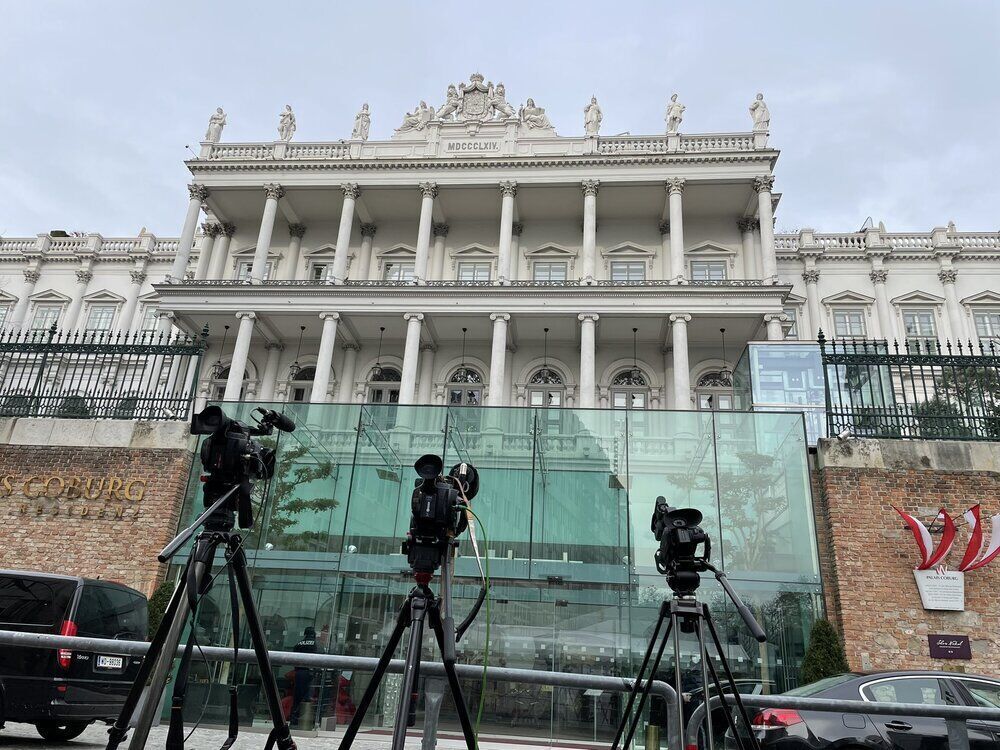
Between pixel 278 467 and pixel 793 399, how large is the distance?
32.7 ft

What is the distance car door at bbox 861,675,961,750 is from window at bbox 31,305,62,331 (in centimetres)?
4351

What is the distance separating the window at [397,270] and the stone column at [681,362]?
12.2m

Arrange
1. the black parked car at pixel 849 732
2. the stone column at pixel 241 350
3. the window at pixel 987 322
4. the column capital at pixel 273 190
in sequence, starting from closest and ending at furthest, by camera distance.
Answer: the black parked car at pixel 849 732 → the stone column at pixel 241 350 → the column capital at pixel 273 190 → the window at pixel 987 322

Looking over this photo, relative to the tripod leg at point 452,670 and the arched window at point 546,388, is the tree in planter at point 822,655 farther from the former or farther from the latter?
the arched window at point 546,388

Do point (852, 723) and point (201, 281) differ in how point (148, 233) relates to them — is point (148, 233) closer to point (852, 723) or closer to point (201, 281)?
point (201, 281)

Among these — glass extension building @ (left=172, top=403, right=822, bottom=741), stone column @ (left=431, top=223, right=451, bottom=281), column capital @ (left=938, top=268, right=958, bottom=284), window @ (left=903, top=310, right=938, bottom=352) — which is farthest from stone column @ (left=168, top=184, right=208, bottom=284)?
column capital @ (left=938, top=268, right=958, bottom=284)

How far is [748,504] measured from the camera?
1088cm

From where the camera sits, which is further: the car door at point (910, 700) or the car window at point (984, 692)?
the car window at point (984, 692)

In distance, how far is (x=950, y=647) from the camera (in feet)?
31.1

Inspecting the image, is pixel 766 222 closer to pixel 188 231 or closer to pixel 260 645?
pixel 188 231

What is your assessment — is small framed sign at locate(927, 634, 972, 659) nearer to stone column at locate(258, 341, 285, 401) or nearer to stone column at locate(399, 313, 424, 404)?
stone column at locate(399, 313, 424, 404)

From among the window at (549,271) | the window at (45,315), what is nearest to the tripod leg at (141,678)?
the window at (549,271)

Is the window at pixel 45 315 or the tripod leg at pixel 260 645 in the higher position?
the window at pixel 45 315

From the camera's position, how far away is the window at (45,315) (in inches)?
1523
